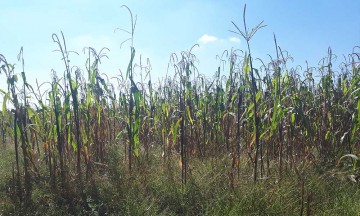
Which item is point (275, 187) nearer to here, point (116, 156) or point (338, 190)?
point (338, 190)

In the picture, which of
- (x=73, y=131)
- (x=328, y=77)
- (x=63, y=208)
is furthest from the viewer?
(x=328, y=77)

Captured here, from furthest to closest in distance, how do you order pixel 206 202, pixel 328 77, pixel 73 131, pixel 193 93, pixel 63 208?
pixel 193 93 → pixel 328 77 → pixel 73 131 → pixel 63 208 → pixel 206 202

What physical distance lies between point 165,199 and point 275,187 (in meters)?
1.00

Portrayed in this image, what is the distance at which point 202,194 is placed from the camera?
10.7 feet

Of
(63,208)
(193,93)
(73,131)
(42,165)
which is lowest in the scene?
(63,208)

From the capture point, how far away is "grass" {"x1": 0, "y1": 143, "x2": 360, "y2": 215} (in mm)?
2898

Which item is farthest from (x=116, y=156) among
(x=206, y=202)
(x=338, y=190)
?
(x=338, y=190)

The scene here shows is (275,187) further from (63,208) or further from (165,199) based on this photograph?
(63,208)

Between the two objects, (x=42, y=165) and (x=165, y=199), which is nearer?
(x=165, y=199)

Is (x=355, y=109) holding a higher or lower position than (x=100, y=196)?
higher

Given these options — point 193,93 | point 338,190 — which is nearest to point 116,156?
point 193,93

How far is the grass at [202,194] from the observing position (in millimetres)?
2898

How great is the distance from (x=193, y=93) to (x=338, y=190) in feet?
A: 8.29

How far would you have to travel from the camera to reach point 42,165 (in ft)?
14.2
